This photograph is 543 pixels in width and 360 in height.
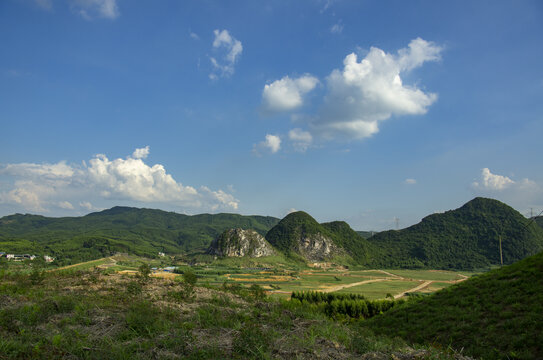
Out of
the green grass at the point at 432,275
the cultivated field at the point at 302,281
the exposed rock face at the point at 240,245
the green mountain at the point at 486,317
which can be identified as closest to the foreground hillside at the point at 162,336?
the green mountain at the point at 486,317

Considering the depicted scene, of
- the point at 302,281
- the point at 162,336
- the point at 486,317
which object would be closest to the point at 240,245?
the point at 302,281

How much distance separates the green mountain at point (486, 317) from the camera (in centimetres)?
1633

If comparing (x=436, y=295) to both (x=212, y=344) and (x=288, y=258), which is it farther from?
(x=288, y=258)

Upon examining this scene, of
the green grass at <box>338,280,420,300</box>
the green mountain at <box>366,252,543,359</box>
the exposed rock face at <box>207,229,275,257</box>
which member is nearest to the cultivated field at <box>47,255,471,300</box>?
the green grass at <box>338,280,420,300</box>

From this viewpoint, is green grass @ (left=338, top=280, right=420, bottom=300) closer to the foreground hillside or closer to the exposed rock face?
the foreground hillside

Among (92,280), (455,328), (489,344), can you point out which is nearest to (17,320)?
(92,280)

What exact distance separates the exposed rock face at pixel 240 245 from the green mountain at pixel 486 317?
155 metres

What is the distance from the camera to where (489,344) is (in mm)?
17172

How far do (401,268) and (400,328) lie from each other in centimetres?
18394

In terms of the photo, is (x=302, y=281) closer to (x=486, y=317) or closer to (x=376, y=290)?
(x=376, y=290)

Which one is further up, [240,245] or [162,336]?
[162,336]

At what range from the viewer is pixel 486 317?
2069 centimetres

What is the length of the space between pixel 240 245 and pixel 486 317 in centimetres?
16915

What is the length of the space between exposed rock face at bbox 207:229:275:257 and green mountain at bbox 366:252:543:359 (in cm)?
15537
